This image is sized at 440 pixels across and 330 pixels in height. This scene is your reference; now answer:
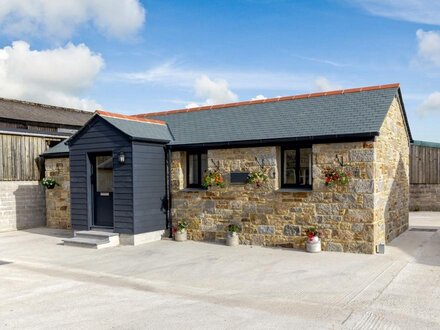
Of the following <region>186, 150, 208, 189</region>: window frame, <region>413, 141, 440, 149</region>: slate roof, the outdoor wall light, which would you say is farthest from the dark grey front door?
<region>413, 141, 440, 149</region>: slate roof

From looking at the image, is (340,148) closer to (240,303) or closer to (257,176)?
(257,176)

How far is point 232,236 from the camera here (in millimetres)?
11445

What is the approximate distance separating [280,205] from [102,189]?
5962 mm

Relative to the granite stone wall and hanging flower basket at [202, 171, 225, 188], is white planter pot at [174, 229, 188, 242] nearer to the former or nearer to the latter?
the granite stone wall

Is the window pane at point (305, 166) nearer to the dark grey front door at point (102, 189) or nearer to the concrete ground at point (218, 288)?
the concrete ground at point (218, 288)

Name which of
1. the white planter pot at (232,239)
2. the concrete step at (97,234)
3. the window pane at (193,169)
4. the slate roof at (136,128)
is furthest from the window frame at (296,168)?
the concrete step at (97,234)

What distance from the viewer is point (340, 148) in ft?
33.7

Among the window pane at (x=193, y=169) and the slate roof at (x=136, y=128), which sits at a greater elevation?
the slate roof at (x=136, y=128)

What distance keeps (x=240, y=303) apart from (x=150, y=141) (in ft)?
23.5

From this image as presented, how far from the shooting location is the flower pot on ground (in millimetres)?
11445

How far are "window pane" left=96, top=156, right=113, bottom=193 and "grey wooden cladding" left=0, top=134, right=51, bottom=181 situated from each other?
4.64 m

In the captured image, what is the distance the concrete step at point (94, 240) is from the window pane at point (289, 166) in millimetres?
5428

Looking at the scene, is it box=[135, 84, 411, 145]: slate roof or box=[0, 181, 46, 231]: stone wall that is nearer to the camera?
box=[135, 84, 411, 145]: slate roof

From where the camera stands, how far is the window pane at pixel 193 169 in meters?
13.0
